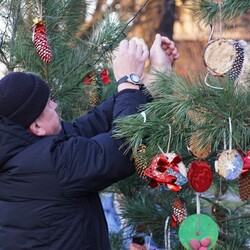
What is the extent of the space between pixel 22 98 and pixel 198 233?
19.3 inches

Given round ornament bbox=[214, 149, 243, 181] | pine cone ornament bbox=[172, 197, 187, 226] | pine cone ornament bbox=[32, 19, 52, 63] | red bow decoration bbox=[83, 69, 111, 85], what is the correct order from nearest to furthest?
round ornament bbox=[214, 149, 243, 181] < pine cone ornament bbox=[172, 197, 187, 226] < pine cone ornament bbox=[32, 19, 52, 63] < red bow decoration bbox=[83, 69, 111, 85]

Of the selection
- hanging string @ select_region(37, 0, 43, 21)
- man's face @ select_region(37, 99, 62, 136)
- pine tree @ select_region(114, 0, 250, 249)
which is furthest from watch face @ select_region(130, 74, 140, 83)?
hanging string @ select_region(37, 0, 43, 21)

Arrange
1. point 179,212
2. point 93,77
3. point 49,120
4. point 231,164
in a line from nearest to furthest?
point 231,164 < point 179,212 < point 49,120 < point 93,77

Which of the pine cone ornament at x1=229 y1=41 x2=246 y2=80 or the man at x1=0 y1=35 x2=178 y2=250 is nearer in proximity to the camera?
the pine cone ornament at x1=229 y1=41 x2=246 y2=80

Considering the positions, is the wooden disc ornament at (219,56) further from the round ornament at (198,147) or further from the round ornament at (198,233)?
the round ornament at (198,233)

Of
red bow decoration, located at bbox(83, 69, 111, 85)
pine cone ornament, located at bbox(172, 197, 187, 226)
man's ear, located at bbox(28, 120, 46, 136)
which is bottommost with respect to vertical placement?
pine cone ornament, located at bbox(172, 197, 187, 226)

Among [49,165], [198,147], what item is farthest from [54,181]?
[198,147]

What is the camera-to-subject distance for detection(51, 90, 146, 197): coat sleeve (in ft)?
4.05

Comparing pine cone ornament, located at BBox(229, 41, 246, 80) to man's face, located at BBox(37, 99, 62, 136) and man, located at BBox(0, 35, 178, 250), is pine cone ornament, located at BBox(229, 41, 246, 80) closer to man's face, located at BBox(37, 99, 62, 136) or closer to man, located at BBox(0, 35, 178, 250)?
man, located at BBox(0, 35, 178, 250)

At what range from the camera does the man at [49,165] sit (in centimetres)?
125

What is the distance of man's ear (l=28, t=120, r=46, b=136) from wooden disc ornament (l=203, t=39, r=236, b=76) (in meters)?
0.45

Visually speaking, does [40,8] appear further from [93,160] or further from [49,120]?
[93,160]

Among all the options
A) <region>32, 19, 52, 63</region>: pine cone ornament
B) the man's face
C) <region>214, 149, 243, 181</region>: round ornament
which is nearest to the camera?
<region>214, 149, 243, 181</region>: round ornament

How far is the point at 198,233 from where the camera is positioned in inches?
43.1
